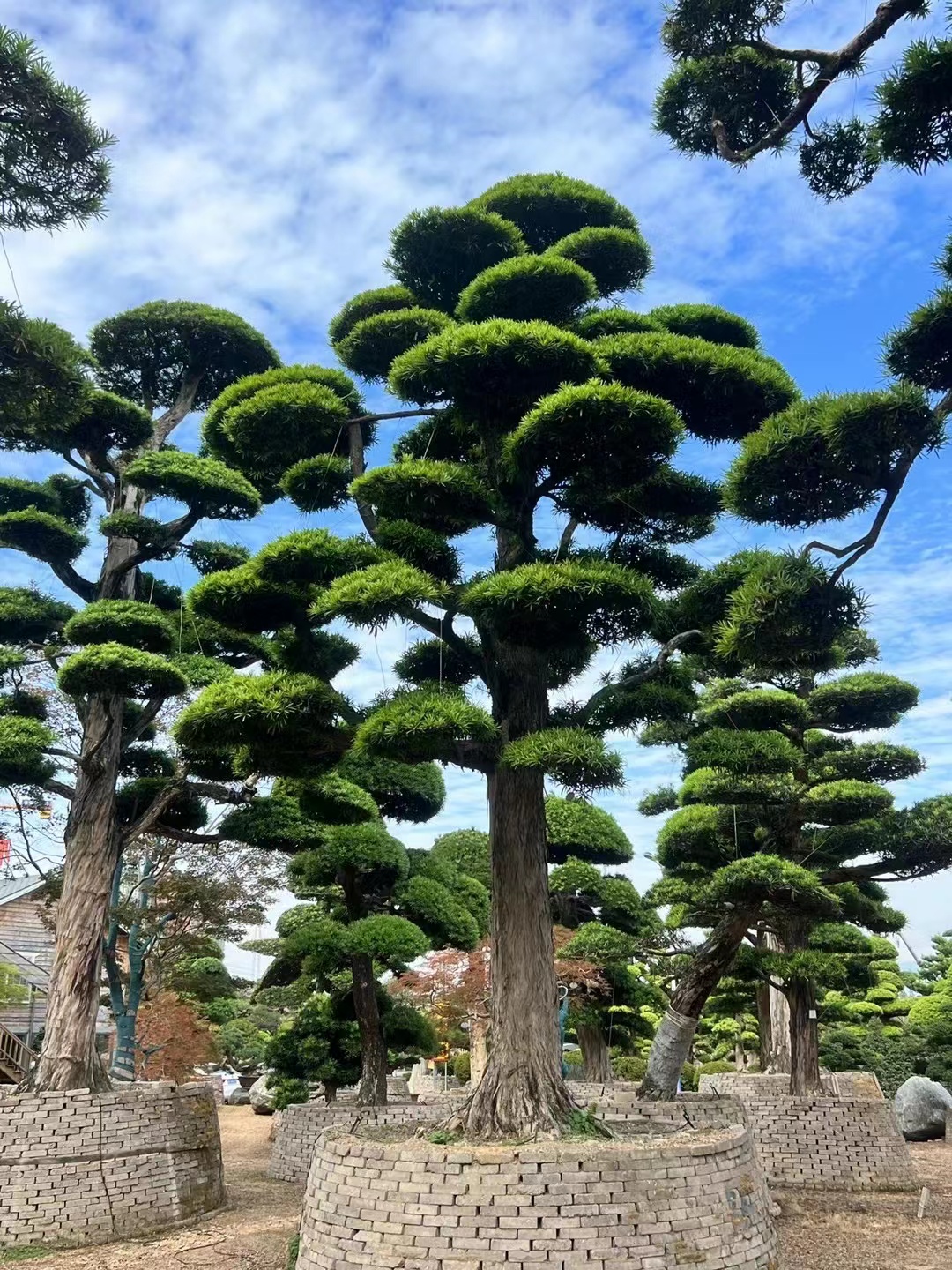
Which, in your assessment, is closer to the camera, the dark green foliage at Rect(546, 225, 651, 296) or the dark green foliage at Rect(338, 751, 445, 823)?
the dark green foliage at Rect(546, 225, 651, 296)

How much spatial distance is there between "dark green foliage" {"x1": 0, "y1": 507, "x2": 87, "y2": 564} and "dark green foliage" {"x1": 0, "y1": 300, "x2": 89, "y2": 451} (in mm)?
3598

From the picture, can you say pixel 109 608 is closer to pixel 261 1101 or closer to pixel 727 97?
pixel 727 97

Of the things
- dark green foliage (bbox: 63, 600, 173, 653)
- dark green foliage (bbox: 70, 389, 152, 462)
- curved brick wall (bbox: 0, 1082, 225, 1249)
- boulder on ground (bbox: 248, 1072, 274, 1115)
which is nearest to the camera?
curved brick wall (bbox: 0, 1082, 225, 1249)

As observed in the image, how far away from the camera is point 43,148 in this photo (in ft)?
21.0

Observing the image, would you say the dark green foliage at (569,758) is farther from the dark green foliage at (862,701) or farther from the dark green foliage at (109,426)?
the dark green foliage at (109,426)

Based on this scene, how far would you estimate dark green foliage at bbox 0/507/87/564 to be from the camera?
10.7 metres

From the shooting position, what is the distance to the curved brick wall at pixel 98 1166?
7.90 metres

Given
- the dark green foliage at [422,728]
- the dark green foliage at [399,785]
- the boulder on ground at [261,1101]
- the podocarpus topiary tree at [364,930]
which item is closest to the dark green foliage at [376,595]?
the dark green foliage at [422,728]

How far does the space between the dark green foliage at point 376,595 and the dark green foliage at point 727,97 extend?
3.63 m

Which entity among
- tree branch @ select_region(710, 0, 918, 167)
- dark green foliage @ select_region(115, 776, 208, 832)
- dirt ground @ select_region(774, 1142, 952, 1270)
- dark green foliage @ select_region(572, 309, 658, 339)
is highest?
dark green foliage @ select_region(572, 309, 658, 339)

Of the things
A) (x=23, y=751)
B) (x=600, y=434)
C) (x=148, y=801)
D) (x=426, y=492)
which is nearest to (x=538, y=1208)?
(x=426, y=492)

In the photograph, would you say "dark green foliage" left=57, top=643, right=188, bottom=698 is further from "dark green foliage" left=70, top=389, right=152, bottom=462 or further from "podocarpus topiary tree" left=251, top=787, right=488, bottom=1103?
"dark green foliage" left=70, top=389, right=152, bottom=462

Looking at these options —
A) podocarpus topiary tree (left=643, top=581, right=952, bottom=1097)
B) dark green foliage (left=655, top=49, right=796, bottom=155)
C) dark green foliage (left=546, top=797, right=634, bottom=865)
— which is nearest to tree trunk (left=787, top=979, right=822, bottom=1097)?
podocarpus topiary tree (left=643, top=581, right=952, bottom=1097)

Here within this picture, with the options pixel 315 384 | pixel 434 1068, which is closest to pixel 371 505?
pixel 315 384
